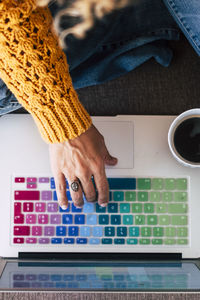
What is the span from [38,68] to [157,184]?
296mm

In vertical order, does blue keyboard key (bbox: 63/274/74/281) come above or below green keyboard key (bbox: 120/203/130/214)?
below

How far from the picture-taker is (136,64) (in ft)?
2.21

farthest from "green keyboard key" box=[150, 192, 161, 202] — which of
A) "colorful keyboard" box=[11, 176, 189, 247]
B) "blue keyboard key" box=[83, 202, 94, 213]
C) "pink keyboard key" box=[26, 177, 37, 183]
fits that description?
"pink keyboard key" box=[26, 177, 37, 183]

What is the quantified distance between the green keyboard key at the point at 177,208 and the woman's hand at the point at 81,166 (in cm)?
12

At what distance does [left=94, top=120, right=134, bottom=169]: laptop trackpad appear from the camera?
615 millimetres

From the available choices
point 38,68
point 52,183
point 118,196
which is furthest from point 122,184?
point 38,68

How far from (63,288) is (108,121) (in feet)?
0.99

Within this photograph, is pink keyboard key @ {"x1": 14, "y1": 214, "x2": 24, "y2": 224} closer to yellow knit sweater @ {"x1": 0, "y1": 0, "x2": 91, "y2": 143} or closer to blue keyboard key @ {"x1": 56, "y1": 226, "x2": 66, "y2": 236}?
blue keyboard key @ {"x1": 56, "y1": 226, "x2": 66, "y2": 236}

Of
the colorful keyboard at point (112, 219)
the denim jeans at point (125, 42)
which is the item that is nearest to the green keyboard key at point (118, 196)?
the colorful keyboard at point (112, 219)

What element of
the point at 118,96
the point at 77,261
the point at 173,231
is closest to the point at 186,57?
the point at 118,96

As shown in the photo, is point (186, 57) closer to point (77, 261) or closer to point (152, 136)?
point (152, 136)

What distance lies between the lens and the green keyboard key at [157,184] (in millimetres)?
600

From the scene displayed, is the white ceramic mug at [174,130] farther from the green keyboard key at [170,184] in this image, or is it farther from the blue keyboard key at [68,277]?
the blue keyboard key at [68,277]

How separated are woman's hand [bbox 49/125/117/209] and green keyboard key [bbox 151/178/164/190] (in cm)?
9
